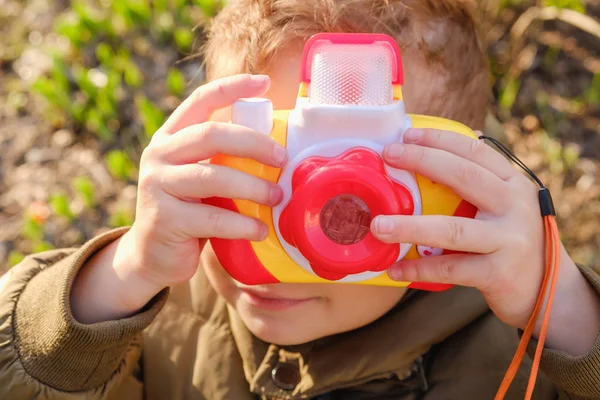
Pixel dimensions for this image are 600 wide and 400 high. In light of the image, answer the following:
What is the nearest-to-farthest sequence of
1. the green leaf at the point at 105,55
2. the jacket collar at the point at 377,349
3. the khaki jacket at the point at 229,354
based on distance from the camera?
1. the khaki jacket at the point at 229,354
2. the jacket collar at the point at 377,349
3. the green leaf at the point at 105,55

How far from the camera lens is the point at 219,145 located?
883 millimetres

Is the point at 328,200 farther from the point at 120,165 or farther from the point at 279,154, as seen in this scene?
the point at 120,165

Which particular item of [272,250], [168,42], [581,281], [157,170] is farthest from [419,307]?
[168,42]

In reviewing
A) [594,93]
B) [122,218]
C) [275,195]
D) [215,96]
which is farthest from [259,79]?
[594,93]

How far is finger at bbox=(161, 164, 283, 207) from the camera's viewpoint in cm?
87

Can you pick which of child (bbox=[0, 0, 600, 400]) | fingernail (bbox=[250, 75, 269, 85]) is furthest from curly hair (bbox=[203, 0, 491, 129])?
fingernail (bbox=[250, 75, 269, 85])

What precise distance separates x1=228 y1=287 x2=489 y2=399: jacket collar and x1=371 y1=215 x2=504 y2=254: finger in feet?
1.17

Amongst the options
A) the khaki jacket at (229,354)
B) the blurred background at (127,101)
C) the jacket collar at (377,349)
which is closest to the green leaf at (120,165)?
the blurred background at (127,101)

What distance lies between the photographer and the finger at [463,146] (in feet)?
2.90

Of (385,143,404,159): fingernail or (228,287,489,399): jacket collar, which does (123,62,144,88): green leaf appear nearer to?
(228,287,489,399): jacket collar

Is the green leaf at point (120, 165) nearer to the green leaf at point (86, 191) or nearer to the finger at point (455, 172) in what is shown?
the green leaf at point (86, 191)

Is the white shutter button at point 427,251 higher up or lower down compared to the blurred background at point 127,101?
higher up

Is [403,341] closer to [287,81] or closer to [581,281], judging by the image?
[581,281]

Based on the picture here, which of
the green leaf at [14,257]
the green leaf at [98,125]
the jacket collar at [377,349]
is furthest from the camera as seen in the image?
the green leaf at [98,125]
